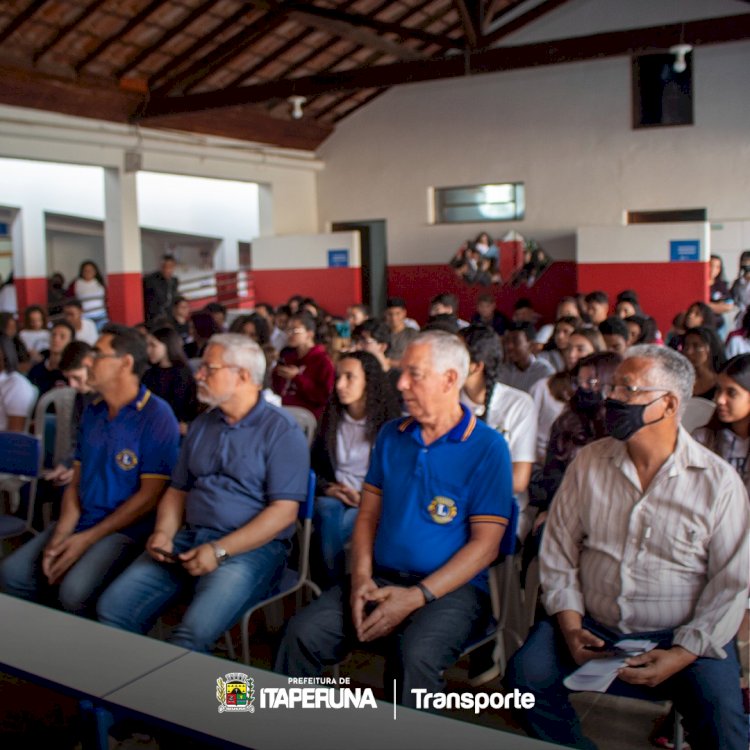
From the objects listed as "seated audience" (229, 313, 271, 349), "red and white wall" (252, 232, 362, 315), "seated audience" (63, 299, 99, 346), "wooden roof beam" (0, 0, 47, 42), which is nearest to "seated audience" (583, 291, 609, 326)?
"seated audience" (229, 313, 271, 349)

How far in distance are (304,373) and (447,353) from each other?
261 centimetres

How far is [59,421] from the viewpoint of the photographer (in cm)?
437

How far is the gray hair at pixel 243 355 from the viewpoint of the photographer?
3.15m

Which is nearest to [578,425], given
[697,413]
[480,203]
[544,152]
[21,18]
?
[697,413]

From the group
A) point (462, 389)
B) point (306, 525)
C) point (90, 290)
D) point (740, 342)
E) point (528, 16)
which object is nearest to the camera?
point (306, 525)

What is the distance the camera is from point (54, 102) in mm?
9797

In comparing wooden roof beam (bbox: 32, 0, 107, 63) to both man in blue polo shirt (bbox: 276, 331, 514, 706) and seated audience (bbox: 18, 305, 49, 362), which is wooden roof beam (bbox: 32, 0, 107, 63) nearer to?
seated audience (bbox: 18, 305, 49, 362)

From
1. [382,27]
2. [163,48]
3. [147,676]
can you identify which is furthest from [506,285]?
[147,676]

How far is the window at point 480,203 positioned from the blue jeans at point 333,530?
9557 mm

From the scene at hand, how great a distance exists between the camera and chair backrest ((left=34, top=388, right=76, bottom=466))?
14.1ft

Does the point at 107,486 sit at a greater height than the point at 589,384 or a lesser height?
lesser

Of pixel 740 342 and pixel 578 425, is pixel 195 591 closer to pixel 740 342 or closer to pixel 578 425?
pixel 578 425

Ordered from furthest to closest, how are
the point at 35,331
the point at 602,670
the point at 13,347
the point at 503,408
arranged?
the point at 35,331
the point at 13,347
the point at 503,408
the point at 602,670

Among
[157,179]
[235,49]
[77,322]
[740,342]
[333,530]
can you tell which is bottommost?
[333,530]
